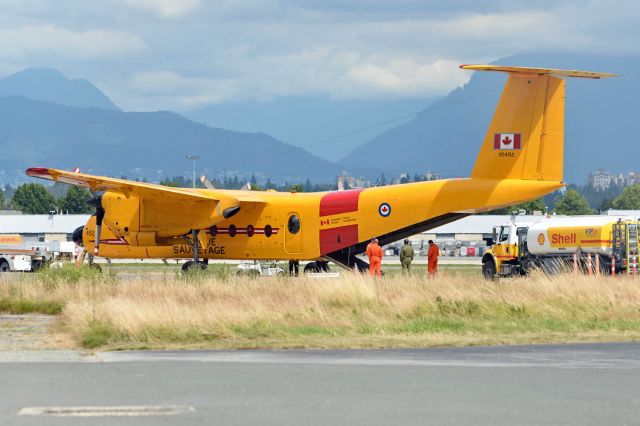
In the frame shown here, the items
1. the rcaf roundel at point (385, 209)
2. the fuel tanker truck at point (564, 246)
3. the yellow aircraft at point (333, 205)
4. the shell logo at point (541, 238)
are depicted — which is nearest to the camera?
the yellow aircraft at point (333, 205)

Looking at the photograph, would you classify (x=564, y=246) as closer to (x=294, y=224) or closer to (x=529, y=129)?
(x=529, y=129)

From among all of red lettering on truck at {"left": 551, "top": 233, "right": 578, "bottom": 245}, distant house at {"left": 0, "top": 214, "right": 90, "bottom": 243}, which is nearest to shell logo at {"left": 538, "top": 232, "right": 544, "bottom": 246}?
red lettering on truck at {"left": 551, "top": 233, "right": 578, "bottom": 245}

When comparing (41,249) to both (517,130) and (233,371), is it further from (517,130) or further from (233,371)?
(233,371)

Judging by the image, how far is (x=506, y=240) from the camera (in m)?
49.7

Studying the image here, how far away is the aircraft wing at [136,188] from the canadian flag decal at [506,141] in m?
9.43

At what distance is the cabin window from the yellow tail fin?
7472 millimetres

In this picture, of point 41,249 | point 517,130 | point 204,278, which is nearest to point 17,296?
point 204,278

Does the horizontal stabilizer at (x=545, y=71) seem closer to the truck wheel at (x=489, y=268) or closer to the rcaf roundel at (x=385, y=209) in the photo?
the rcaf roundel at (x=385, y=209)

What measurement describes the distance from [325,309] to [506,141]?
533 inches

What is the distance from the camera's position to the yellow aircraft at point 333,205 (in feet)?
116

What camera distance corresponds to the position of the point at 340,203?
38.7 m

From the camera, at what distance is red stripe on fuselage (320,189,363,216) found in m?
38.4

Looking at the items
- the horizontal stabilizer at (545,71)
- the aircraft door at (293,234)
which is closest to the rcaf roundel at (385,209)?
the aircraft door at (293,234)

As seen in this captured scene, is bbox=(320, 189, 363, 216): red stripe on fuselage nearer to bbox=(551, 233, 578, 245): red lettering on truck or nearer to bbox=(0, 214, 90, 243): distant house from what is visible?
bbox=(551, 233, 578, 245): red lettering on truck
